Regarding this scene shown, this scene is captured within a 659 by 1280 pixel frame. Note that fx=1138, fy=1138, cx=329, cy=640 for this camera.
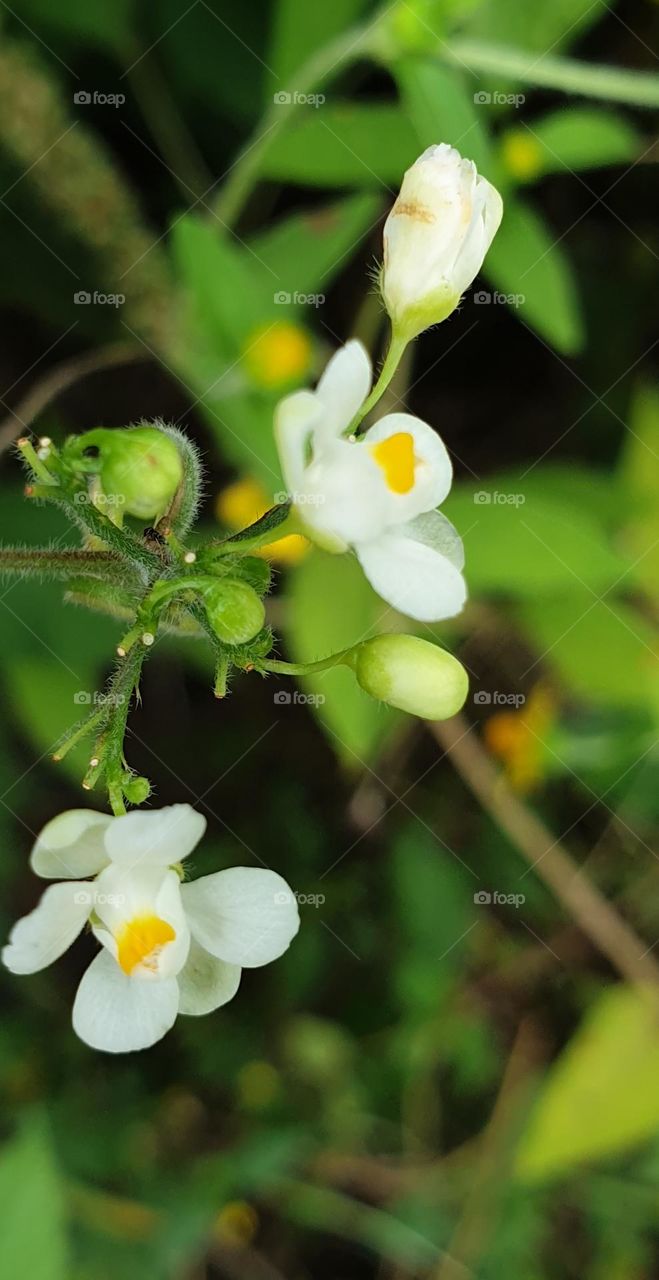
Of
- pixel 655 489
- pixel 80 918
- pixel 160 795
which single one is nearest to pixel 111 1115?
pixel 160 795

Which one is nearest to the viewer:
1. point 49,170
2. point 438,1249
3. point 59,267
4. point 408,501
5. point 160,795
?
point 408,501

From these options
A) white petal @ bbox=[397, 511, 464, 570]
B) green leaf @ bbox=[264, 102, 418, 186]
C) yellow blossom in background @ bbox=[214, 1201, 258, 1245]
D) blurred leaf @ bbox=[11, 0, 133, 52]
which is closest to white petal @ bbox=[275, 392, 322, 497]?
white petal @ bbox=[397, 511, 464, 570]

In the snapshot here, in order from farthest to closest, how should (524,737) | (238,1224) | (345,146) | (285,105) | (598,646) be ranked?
(238,1224) < (524,737) < (598,646) < (345,146) < (285,105)

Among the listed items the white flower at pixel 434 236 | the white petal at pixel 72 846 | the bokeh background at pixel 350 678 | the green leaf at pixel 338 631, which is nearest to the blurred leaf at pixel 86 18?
the bokeh background at pixel 350 678

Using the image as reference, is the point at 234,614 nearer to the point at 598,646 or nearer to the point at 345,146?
the point at 345,146

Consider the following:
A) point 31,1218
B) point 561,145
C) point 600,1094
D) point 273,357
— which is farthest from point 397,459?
point 600,1094

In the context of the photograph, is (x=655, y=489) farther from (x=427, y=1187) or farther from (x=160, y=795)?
(x=427, y=1187)

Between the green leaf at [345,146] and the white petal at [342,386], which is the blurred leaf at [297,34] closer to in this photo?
the green leaf at [345,146]
